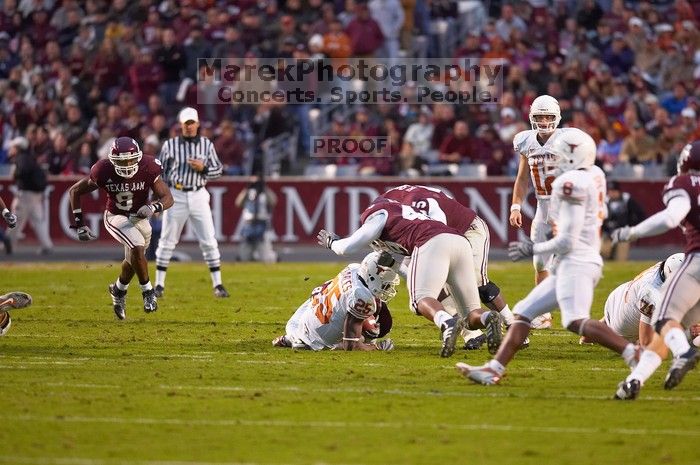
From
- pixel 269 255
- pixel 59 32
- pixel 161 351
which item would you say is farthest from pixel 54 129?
pixel 161 351

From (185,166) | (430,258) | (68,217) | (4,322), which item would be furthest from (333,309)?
(68,217)

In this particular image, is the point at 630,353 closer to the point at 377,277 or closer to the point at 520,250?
the point at 520,250

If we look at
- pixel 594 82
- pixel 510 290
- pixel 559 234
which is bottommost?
pixel 510 290

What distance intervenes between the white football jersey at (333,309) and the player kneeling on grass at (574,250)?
1.84 m

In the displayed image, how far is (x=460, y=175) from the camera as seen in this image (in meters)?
20.2

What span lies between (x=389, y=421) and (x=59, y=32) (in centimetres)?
1862

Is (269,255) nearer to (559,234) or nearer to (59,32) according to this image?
(59,32)

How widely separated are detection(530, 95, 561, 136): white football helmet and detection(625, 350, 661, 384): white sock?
3243 mm

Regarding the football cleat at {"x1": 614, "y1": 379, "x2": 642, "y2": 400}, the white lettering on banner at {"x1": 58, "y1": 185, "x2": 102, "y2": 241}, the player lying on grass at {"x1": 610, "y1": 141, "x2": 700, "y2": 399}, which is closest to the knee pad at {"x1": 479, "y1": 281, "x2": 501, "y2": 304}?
the player lying on grass at {"x1": 610, "y1": 141, "x2": 700, "y2": 399}

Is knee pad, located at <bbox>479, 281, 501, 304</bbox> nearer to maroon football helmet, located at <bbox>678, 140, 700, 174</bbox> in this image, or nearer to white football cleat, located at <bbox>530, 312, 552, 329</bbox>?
white football cleat, located at <bbox>530, 312, 552, 329</bbox>

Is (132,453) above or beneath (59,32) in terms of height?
beneath

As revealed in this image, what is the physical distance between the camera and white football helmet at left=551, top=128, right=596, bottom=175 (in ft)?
27.3

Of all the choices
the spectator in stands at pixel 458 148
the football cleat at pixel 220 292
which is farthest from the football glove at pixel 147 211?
the spectator in stands at pixel 458 148

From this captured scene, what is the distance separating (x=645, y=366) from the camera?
26.8ft
